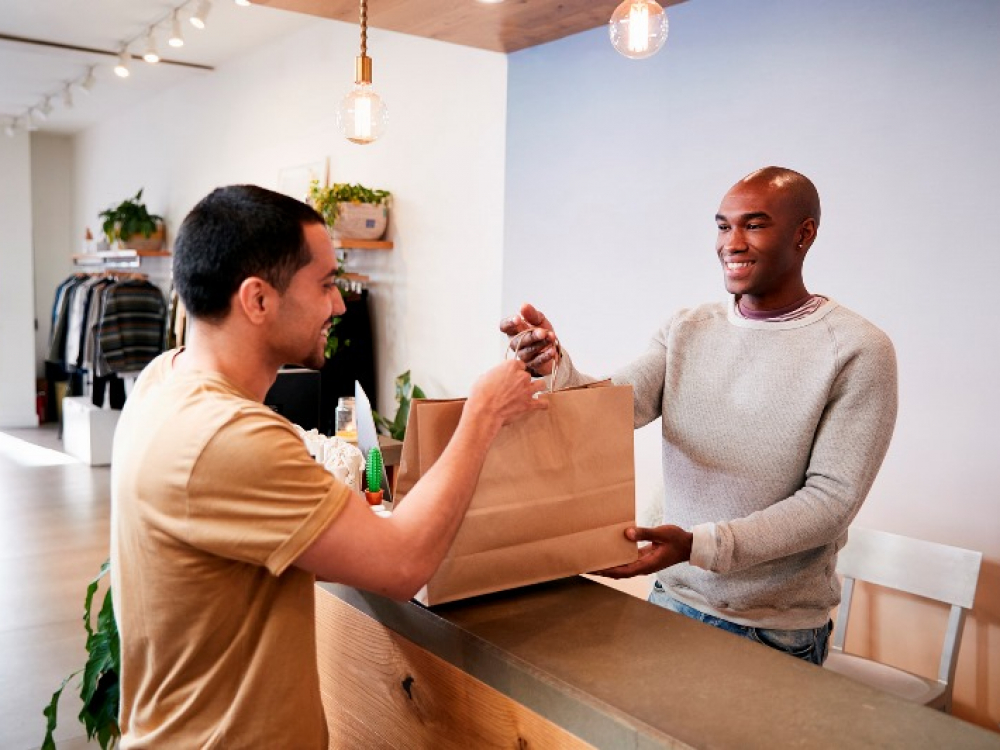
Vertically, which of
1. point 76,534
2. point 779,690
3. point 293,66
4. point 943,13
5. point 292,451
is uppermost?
point 293,66

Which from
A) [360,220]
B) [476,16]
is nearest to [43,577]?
[360,220]

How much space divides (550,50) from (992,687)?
2875 millimetres

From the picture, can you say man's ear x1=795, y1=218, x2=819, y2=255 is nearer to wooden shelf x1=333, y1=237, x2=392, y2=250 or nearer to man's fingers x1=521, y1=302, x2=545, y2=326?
man's fingers x1=521, y1=302, x2=545, y2=326

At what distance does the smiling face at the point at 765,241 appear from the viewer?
5.45 ft

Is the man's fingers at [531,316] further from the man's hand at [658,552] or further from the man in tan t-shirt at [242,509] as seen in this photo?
the man's hand at [658,552]

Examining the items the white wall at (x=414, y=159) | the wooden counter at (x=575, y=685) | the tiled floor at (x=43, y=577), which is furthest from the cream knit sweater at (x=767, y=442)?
the white wall at (x=414, y=159)

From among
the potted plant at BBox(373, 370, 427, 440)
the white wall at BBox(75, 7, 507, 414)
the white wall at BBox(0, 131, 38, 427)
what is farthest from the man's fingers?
the white wall at BBox(0, 131, 38, 427)

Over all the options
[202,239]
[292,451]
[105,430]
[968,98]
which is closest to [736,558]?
[292,451]

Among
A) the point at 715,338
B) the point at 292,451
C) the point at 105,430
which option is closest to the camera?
the point at 292,451

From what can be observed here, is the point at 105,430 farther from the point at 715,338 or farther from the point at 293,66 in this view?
the point at 715,338

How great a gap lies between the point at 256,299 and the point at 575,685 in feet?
2.04

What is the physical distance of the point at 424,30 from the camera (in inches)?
144

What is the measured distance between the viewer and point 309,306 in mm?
1218

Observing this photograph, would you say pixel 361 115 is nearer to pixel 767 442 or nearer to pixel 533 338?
pixel 533 338
